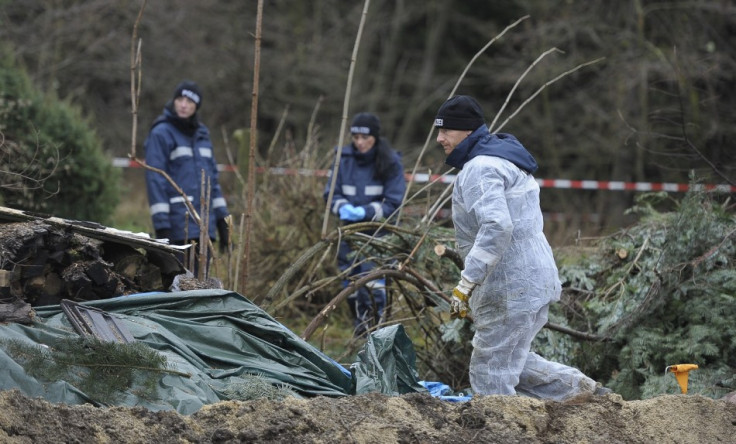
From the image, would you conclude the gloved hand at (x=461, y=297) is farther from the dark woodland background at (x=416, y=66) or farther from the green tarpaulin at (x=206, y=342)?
the dark woodland background at (x=416, y=66)

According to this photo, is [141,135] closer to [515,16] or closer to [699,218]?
[515,16]

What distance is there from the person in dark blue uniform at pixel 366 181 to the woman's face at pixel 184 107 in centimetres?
134

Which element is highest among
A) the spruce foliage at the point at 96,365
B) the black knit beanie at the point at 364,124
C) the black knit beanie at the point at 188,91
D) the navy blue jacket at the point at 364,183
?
the black knit beanie at the point at 188,91

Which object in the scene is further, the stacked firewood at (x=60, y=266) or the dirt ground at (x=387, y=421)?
the stacked firewood at (x=60, y=266)

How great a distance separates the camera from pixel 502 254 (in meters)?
5.16

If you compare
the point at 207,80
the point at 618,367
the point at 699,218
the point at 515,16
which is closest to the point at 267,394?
the point at 618,367

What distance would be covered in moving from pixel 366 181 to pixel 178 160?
1.58 m

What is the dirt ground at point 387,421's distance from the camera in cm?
379

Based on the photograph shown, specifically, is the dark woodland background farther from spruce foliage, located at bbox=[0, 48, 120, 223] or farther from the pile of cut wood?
the pile of cut wood

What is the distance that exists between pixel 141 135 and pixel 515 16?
27.0ft

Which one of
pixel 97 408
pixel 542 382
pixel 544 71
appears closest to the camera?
pixel 97 408

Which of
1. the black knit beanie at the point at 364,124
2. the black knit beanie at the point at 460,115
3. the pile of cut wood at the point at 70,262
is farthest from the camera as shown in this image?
the black knit beanie at the point at 364,124

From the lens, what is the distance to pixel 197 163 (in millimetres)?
7855

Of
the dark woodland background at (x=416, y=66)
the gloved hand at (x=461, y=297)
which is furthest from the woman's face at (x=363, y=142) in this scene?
the dark woodland background at (x=416, y=66)
